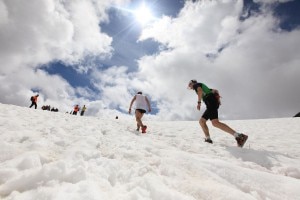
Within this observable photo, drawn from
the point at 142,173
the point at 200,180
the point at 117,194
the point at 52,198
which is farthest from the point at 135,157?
the point at 52,198

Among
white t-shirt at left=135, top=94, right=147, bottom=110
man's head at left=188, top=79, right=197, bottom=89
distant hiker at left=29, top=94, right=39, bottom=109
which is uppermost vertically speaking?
distant hiker at left=29, top=94, right=39, bottom=109

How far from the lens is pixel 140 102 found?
1027 cm

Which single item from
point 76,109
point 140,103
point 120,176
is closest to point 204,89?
point 140,103

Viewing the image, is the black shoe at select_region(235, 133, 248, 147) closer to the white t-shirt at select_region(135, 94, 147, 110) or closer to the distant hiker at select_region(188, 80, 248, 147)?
the distant hiker at select_region(188, 80, 248, 147)

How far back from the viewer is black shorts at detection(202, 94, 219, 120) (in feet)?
24.4

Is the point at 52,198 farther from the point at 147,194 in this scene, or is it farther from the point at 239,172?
the point at 239,172

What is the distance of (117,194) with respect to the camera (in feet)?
8.52

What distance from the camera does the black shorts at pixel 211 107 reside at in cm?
745

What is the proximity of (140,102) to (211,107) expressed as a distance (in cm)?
356

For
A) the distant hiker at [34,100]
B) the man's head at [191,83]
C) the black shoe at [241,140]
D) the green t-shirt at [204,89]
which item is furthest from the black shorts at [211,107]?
the distant hiker at [34,100]

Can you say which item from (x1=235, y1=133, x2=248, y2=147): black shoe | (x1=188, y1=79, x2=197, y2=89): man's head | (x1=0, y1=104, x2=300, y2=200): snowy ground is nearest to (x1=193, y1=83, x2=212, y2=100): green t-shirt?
(x1=188, y1=79, x2=197, y2=89): man's head

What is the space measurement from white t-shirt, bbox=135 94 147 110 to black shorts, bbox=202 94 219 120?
332 cm

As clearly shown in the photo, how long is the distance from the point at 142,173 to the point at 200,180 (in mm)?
773

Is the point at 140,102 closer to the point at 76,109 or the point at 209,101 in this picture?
the point at 209,101
